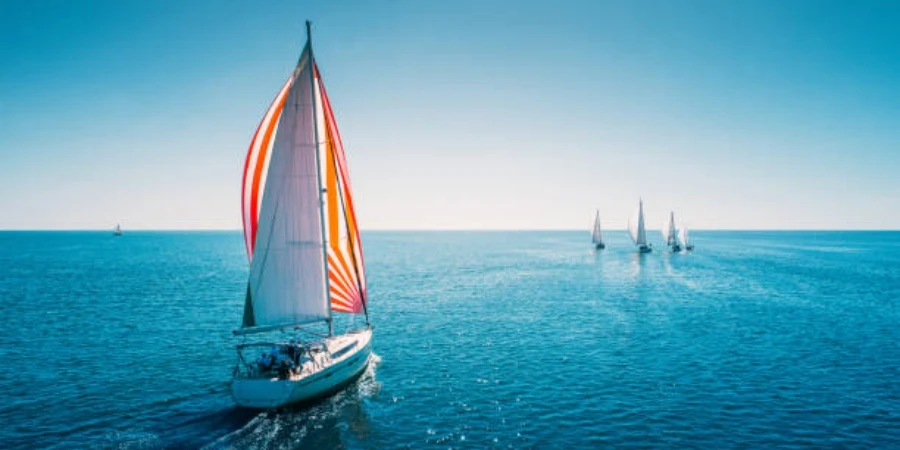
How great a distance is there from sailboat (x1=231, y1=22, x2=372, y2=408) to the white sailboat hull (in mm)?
47

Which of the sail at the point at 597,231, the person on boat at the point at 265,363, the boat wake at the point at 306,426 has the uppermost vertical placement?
the sail at the point at 597,231

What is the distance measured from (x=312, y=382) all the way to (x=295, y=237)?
296 inches

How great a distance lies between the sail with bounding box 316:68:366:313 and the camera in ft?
83.9

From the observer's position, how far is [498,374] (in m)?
29.6

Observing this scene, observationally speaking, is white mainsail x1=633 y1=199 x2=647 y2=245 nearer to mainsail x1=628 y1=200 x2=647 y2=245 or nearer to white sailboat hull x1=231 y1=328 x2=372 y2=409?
mainsail x1=628 y1=200 x2=647 y2=245

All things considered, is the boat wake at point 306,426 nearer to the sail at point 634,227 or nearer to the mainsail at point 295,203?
the mainsail at point 295,203

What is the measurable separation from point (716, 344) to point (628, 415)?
690 inches

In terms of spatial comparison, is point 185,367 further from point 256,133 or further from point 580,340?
point 580,340

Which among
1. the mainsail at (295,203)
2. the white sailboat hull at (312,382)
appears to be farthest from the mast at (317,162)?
the white sailboat hull at (312,382)

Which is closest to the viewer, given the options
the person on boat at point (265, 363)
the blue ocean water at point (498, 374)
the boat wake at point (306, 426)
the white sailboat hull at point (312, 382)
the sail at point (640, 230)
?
the boat wake at point (306, 426)

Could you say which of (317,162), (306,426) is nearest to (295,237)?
(317,162)

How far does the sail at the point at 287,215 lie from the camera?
76.2ft

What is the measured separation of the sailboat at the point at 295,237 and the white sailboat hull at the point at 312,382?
0.05m

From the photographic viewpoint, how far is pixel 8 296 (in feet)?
187
